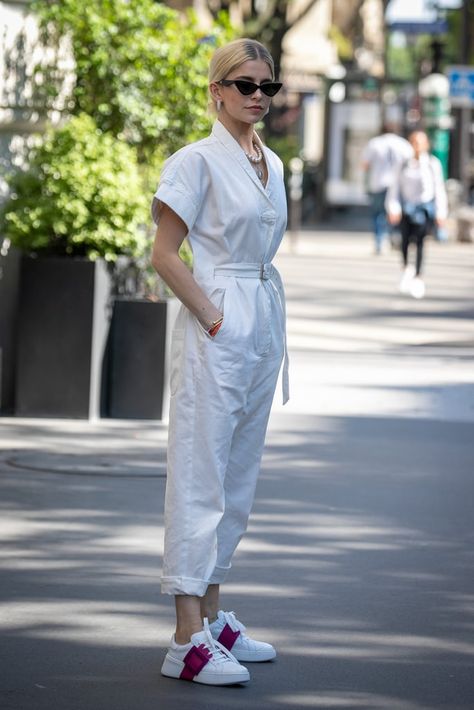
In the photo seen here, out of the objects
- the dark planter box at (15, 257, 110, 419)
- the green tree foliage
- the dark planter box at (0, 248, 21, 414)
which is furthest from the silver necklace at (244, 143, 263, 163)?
the green tree foliage

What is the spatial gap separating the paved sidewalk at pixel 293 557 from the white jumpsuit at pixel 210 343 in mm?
440

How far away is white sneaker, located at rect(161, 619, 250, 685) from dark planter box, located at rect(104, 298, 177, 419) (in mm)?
5047

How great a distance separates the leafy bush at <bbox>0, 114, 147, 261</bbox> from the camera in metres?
9.91

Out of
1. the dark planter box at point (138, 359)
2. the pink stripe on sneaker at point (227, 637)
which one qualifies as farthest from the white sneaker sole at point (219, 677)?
the dark planter box at point (138, 359)

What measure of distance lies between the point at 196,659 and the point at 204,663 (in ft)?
0.09

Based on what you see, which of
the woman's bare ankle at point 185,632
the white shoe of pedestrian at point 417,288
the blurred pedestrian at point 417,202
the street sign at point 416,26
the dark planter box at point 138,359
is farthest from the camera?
the street sign at point 416,26

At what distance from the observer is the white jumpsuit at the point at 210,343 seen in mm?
4992

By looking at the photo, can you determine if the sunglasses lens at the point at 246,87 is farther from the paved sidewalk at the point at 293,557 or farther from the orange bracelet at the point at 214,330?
the paved sidewalk at the point at 293,557

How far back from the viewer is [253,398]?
5141mm

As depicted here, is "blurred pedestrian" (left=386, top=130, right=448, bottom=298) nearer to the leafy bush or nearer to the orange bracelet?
the leafy bush

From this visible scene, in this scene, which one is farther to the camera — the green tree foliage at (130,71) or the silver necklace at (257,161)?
the green tree foliage at (130,71)

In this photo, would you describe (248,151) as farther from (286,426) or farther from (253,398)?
(286,426)

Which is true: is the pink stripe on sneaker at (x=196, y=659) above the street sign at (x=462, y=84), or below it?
below

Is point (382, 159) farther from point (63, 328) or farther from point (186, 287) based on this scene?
point (186, 287)
